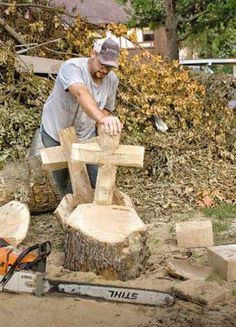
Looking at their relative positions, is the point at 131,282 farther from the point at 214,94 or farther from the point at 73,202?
the point at 214,94

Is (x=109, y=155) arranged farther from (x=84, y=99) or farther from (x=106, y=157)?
(x=84, y=99)

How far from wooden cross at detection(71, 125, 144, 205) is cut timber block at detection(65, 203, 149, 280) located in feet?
0.64

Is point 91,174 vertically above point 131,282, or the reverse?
point 91,174

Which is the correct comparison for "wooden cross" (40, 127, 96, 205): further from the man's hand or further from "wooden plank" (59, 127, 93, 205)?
the man's hand

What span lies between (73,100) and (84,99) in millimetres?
454

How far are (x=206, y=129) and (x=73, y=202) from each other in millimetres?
3248

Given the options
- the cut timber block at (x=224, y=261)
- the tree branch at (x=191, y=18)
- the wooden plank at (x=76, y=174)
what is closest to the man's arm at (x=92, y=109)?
the wooden plank at (x=76, y=174)

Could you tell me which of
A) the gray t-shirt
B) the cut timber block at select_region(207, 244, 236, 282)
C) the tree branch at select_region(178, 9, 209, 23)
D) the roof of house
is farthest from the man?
the roof of house

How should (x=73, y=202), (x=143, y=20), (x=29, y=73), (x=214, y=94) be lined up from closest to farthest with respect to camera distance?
(x=73, y=202) → (x=29, y=73) → (x=214, y=94) → (x=143, y=20)

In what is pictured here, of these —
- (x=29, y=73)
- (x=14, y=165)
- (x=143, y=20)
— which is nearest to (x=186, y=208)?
(x=14, y=165)

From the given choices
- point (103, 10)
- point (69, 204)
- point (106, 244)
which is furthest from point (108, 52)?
point (103, 10)

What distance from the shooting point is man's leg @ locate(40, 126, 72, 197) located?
15.9ft

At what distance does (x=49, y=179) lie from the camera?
19.0 feet

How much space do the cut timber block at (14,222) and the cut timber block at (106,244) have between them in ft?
2.46
